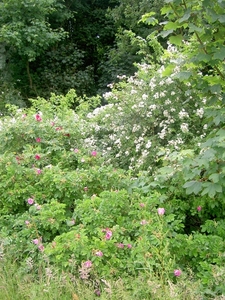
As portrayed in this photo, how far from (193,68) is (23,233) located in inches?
61.1

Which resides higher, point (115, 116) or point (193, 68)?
point (193, 68)

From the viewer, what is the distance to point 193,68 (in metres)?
2.29

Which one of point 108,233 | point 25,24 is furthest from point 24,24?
point 108,233

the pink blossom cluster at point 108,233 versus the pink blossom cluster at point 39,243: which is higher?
the pink blossom cluster at point 108,233

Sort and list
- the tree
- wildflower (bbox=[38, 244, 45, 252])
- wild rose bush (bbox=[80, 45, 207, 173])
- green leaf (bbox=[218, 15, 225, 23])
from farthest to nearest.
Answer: the tree, wild rose bush (bbox=[80, 45, 207, 173]), wildflower (bbox=[38, 244, 45, 252]), green leaf (bbox=[218, 15, 225, 23])

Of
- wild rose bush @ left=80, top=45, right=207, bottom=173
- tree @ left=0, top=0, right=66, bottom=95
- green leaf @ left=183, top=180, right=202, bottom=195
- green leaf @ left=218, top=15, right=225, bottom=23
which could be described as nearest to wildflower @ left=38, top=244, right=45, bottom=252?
green leaf @ left=183, top=180, right=202, bottom=195

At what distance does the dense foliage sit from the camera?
203cm

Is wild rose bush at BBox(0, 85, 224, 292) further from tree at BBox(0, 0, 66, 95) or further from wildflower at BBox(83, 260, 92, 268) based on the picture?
tree at BBox(0, 0, 66, 95)

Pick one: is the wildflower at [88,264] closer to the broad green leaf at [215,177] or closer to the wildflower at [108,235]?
the wildflower at [108,235]

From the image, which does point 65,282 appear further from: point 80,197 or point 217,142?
point 217,142

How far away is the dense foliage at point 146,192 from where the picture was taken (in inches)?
80.0

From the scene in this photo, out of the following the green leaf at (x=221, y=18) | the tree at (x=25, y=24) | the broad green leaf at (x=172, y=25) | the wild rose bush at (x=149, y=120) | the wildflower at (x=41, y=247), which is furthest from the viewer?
the tree at (x=25, y=24)

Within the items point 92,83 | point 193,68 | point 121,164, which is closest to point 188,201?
point 193,68

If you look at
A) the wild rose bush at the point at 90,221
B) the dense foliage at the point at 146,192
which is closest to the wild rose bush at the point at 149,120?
the dense foliage at the point at 146,192
